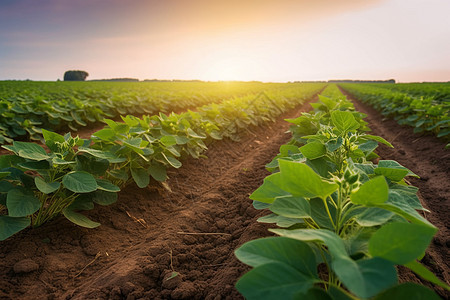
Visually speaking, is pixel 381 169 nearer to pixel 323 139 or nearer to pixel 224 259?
pixel 323 139

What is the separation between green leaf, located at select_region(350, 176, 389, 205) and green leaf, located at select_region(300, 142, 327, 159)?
2.31ft

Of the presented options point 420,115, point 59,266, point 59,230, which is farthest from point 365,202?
point 420,115

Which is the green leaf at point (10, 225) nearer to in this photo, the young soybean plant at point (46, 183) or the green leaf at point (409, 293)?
the young soybean plant at point (46, 183)

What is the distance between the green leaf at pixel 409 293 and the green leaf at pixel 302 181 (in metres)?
0.34

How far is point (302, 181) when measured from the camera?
39.5 inches

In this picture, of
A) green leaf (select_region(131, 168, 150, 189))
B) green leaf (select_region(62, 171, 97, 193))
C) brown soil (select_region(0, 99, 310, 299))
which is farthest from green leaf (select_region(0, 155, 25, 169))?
green leaf (select_region(131, 168, 150, 189))

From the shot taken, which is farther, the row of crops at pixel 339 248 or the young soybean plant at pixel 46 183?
the young soybean plant at pixel 46 183

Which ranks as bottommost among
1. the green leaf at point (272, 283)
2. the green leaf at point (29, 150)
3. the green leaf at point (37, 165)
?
the green leaf at point (37, 165)

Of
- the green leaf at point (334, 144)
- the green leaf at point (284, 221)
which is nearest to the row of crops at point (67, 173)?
the green leaf at point (284, 221)

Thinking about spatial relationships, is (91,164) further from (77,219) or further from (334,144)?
(334,144)

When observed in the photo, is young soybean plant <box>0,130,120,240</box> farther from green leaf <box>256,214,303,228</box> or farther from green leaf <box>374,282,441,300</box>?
green leaf <box>374,282,441,300</box>

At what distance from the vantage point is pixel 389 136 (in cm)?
671

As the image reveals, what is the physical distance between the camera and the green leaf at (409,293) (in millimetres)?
758

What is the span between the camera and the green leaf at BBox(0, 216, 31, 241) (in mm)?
1797
